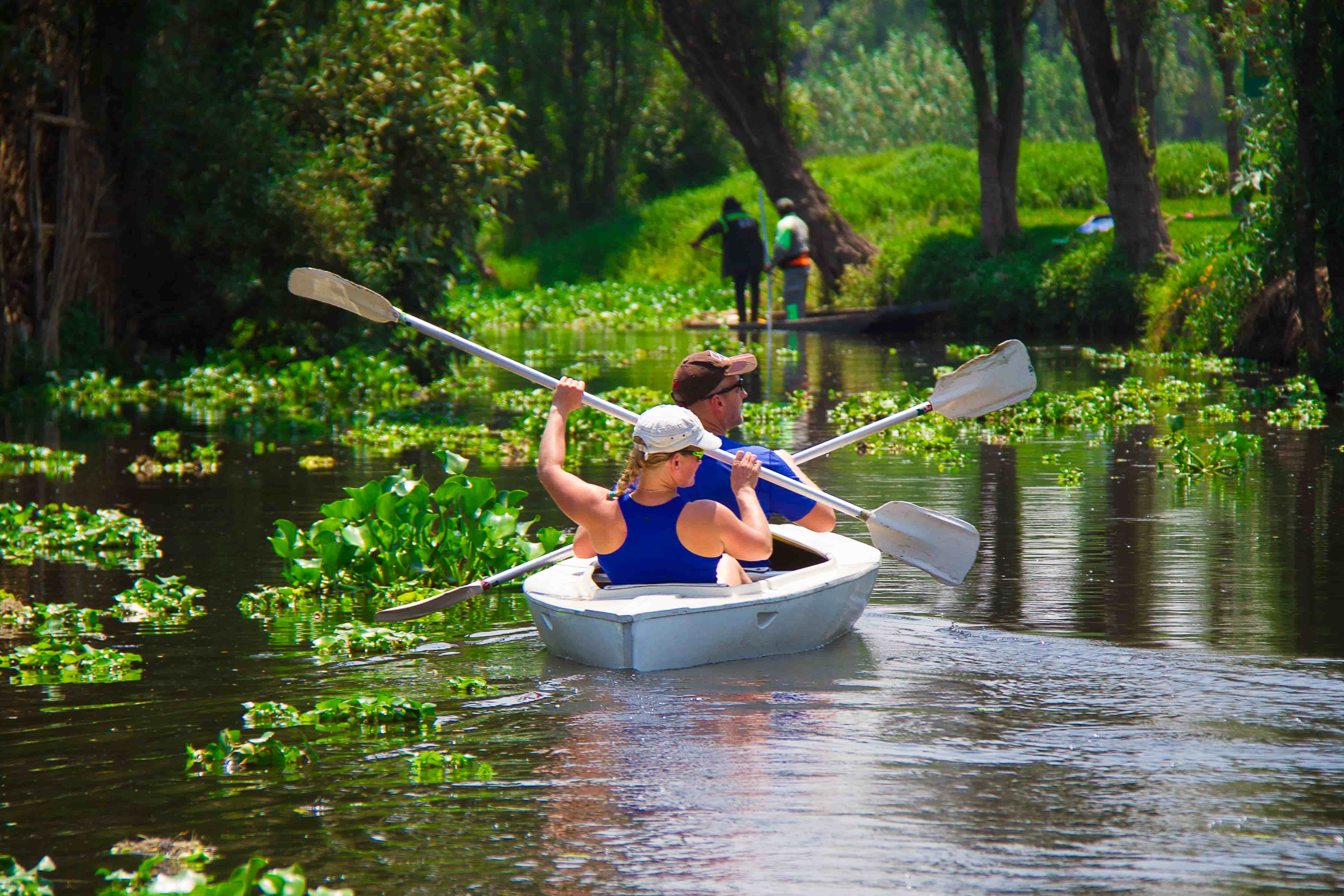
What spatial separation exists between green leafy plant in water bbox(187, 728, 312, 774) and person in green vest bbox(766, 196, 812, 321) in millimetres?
23367

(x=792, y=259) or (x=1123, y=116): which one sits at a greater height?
(x=1123, y=116)

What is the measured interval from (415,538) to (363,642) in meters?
1.55

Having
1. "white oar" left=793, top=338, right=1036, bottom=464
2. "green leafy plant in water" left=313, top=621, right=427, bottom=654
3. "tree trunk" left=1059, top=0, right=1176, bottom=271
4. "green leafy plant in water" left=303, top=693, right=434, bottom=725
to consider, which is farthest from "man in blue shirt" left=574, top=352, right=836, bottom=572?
"tree trunk" left=1059, top=0, right=1176, bottom=271

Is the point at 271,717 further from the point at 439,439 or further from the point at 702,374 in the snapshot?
the point at 439,439

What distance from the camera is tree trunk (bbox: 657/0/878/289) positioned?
3130 cm

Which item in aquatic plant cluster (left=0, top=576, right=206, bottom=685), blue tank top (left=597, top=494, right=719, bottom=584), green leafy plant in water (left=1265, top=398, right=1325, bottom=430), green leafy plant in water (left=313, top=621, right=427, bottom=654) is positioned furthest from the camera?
green leafy plant in water (left=1265, top=398, right=1325, bottom=430)

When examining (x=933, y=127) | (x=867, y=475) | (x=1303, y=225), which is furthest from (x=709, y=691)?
(x=933, y=127)

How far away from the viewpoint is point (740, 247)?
29.3 meters

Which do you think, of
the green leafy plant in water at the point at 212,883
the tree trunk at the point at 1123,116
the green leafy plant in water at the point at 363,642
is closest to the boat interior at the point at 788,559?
the green leafy plant in water at the point at 363,642

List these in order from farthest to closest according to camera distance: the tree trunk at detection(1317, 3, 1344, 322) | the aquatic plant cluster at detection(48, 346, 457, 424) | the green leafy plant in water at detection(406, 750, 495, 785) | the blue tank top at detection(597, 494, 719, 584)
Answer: the aquatic plant cluster at detection(48, 346, 457, 424), the tree trunk at detection(1317, 3, 1344, 322), the blue tank top at detection(597, 494, 719, 584), the green leafy plant in water at detection(406, 750, 495, 785)

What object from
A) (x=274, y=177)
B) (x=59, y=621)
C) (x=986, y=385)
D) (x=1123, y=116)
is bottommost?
(x=59, y=621)

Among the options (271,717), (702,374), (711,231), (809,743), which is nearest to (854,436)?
(702,374)

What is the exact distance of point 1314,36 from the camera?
15.1 metres

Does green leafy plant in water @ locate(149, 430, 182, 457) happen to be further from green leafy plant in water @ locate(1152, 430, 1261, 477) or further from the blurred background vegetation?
green leafy plant in water @ locate(1152, 430, 1261, 477)
